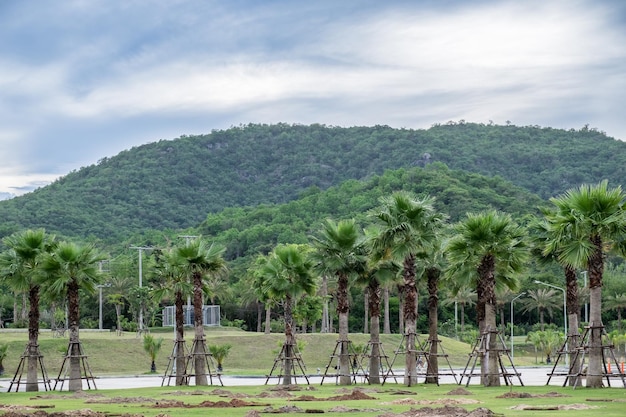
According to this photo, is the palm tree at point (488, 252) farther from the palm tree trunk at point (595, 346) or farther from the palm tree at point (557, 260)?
the palm tree trunk at point (595, 346)

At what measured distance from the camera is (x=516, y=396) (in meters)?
40.3

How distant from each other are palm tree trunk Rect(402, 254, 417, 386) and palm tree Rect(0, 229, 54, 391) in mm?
20891

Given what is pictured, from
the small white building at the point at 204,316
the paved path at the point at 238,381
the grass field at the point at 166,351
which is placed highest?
the small white building at the point at 204,316

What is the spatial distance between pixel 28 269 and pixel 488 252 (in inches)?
1017

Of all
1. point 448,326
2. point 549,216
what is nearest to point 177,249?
point 549,216

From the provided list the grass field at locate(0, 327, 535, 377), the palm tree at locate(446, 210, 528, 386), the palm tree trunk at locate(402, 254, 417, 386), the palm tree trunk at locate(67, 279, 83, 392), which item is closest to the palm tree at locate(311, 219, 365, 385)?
the palm tree trunk at locate(402, 254, 417, 386)

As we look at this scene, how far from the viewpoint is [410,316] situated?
55.1m

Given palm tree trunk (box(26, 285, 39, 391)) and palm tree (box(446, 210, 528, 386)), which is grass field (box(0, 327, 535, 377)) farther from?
palm tree (box(446, 210, 528, 386))

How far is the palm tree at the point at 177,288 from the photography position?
57562 millimetres

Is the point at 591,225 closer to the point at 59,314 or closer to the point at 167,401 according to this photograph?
the point at 167,401

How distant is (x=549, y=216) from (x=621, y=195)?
13.6 feet

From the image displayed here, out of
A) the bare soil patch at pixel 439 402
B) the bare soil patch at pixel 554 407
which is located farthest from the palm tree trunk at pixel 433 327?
the bare soil patch at pixel 554 407

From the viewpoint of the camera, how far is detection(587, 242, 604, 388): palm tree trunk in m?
45.4

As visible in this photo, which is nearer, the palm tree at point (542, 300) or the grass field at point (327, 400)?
the grass field at point (327, 400)
